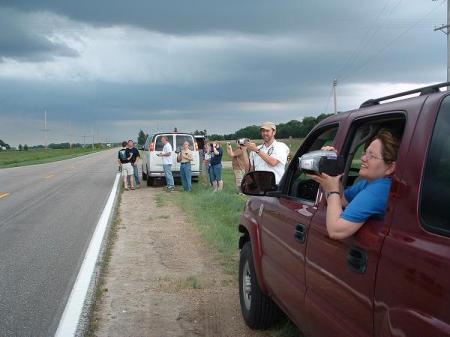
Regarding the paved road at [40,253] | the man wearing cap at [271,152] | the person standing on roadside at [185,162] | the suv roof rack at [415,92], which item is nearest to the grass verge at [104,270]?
the paved road at [40,253]

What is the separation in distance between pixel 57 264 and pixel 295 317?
4.65 m

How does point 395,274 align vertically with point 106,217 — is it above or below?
above

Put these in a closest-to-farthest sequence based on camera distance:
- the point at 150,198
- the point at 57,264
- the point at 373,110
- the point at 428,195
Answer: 1. the point at 428,195
2. the point at 373,110
3. the point at 57,264
4. the point at 150,198

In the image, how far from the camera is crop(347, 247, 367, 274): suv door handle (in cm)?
245

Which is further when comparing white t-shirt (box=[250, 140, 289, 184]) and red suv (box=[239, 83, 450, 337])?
white t-shirt (box=[250, 140, 289, 184])

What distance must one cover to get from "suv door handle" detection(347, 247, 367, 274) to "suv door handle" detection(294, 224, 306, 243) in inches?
25.8

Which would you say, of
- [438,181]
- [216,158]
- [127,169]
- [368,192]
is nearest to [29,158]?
[127,169]

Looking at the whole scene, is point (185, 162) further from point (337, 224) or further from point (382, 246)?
point (382, 246)

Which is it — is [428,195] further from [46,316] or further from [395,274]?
[46,316]

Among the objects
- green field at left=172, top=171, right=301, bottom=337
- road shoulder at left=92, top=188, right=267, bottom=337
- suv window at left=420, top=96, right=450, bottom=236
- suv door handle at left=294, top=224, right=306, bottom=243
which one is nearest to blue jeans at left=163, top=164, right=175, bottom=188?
green field at left=172, top=171, right=301, bottom=337

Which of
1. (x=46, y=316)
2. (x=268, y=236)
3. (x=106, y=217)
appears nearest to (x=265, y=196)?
(x=268, y=236)

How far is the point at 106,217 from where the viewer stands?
11422 millimetres

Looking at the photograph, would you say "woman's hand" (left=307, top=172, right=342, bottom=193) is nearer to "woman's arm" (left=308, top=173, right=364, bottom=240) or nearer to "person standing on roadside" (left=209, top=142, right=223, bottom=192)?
"woman's arm" (left=308, top=173, right=364, bottom=240)

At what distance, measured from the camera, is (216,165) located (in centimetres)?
1622
